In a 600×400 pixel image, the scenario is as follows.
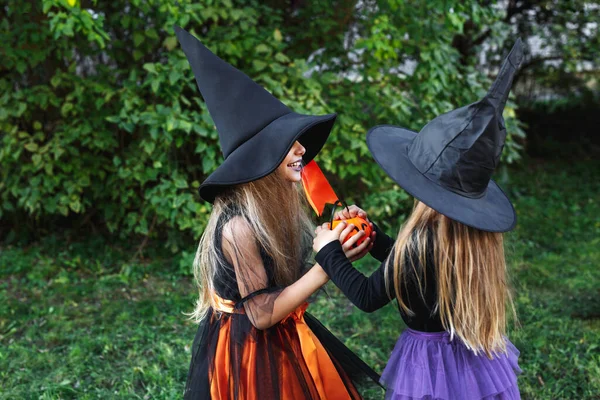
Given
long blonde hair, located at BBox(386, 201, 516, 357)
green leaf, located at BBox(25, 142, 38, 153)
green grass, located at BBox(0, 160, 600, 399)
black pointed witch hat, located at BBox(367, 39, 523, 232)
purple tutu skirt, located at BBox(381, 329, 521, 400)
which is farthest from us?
green leaf, located at BBox(25, 142, 38, 153)

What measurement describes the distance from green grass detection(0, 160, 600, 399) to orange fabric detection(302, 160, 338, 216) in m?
1.44

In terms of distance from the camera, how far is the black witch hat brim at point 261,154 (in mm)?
1816

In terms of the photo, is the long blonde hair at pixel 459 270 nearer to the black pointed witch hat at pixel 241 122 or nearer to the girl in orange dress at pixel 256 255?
the girl in orange dress at pixel 256 255

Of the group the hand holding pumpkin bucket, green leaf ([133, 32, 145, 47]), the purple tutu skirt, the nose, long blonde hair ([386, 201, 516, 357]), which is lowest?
the purple tutu skirt

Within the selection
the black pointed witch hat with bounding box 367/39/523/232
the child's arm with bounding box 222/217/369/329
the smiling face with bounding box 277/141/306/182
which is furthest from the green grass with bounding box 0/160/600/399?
the black pointed witch hat with bounding box 367/39/523/232

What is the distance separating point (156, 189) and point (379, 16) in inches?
85.6

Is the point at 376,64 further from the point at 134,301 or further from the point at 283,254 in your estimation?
the point at 283,254

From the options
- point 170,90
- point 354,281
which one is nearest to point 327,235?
point 354,281

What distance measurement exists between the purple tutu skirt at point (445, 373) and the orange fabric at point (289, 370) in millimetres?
231

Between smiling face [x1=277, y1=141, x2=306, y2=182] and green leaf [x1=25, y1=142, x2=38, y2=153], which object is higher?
smiling face [x1=277, y1=141, x2=306, y2=182]

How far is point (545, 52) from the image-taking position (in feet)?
30.9

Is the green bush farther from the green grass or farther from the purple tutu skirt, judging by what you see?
the purple tutu skirt

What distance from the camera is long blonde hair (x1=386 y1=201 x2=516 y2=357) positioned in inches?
71.4

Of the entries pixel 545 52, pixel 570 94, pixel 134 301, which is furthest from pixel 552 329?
pixel 570 94
